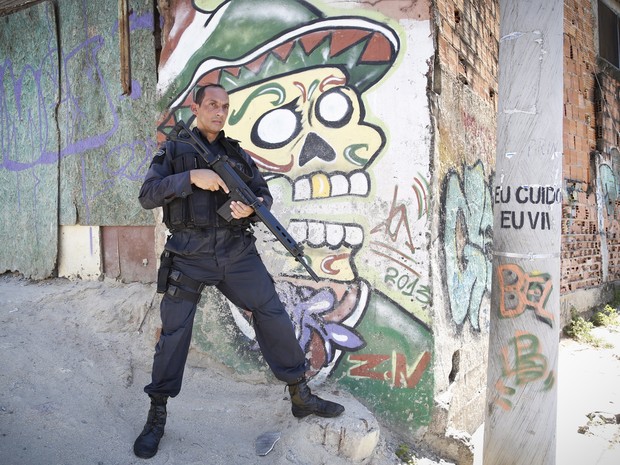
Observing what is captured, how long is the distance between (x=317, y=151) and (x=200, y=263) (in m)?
1.12

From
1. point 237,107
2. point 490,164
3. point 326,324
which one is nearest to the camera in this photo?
point 326,324

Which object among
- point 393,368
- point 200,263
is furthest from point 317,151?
point 393,368

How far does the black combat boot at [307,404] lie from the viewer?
7.77ft

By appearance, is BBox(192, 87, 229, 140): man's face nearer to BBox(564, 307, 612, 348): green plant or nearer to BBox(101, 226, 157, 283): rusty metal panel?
BBox(101, 226, 157, 283): rusty metal panel

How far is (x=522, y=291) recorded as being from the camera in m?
2.09

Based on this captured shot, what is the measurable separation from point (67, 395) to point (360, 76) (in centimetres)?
259

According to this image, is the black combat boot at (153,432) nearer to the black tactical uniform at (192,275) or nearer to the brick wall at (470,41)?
the black tactical uniform at (192,275)

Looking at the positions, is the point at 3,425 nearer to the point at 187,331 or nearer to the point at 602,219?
the point at 187,331

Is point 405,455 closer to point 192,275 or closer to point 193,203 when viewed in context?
point 192,275

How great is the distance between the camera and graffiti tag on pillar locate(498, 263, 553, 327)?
206 centimetres

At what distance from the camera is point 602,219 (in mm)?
7137

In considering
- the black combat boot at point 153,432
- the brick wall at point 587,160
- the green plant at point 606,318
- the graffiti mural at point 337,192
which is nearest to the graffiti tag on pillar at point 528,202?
the graffiti mural at point 337,192

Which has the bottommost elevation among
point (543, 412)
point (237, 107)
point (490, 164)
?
point (543, 412)

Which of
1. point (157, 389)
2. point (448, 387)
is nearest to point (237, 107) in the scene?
point (157, 389)
